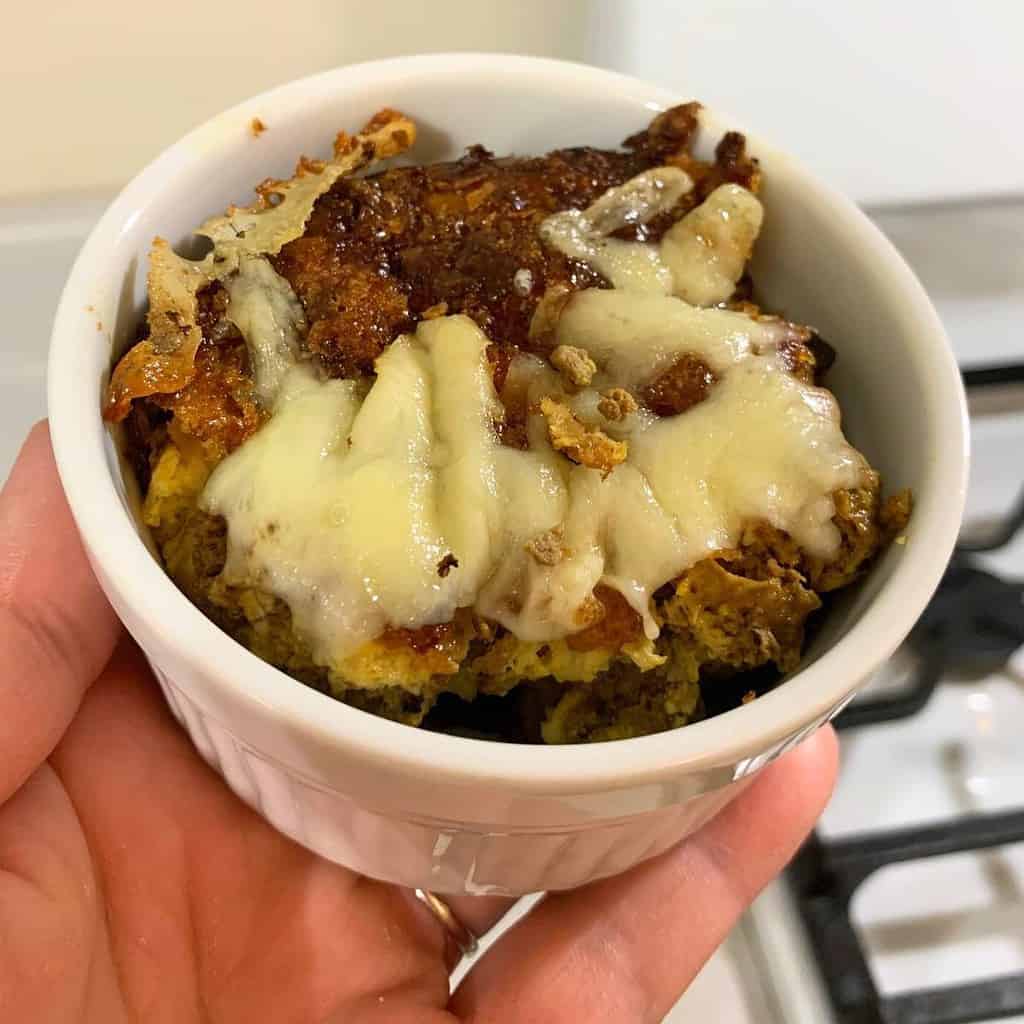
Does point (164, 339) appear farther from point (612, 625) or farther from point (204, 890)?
point (204, 890)

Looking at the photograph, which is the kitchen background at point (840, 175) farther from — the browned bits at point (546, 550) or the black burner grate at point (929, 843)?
the browned bits at point (546, 550)

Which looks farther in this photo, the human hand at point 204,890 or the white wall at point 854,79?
the white wall at point 854,79

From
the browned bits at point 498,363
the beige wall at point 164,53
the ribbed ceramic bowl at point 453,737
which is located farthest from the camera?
the beige wall at point 164,53

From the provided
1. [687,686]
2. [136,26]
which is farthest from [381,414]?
[136,26]

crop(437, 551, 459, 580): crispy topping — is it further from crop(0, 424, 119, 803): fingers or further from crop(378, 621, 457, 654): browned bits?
crop(0, 424, 119, 803): fingers

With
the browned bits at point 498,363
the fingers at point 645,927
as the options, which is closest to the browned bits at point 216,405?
the browned bits at point 498,363

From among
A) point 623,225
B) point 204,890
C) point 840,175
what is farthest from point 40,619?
point 840,175
